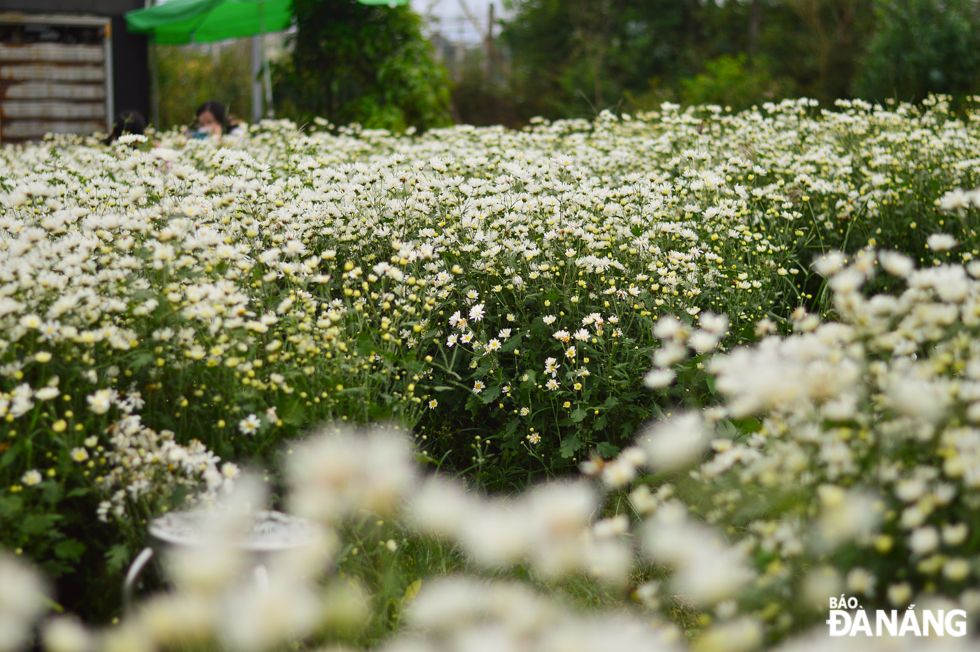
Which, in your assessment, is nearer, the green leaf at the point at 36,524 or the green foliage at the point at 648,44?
the green leaf at the point at 36,524

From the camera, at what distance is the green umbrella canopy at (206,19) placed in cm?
941

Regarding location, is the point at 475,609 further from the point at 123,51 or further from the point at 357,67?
the point at 123,51

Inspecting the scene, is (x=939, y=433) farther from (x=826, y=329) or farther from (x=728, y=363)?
(x=728, y=363)

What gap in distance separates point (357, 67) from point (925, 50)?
26.1 ft

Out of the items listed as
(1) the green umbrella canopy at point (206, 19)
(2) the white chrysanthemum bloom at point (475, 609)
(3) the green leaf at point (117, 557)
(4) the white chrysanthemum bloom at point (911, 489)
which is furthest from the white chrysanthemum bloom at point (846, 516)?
(1) the green umbrella canopy at point (206, 19)

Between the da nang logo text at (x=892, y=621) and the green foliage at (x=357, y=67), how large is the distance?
8607 mm

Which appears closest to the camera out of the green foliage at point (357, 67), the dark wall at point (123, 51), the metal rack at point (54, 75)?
the green foliage at point (357, 67)

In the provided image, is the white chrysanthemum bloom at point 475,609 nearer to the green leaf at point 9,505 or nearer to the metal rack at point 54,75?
the green leaf at point 9,505

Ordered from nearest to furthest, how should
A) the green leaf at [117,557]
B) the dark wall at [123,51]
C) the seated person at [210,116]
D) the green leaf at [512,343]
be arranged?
the green leaf at [117,557] < the green leaf at [512,343] < the seated person at [210,116] < the dark wall at [123,51]

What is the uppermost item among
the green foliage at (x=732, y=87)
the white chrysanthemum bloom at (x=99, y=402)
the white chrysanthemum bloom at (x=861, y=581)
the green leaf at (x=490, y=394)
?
the green foliage at (x=732, y=87)

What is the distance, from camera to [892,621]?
4.55ft

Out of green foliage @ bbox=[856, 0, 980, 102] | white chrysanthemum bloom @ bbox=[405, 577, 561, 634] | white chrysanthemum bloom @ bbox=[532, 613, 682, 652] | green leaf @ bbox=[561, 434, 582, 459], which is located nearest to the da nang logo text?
white chrysanthemum bloom @ bbox=[532, 613, 682, 652]

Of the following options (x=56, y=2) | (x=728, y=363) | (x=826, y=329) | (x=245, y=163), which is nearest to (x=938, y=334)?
(x=826, y=329)

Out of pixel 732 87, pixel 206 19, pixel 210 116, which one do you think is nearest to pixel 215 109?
pixel 210 116
